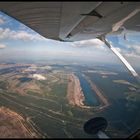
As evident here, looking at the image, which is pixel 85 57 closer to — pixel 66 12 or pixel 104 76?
pixel 104 76

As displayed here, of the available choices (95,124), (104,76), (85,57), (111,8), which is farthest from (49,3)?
(85,57)

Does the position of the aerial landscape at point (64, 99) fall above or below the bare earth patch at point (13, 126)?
above

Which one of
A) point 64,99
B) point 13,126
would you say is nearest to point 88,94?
point 64,99

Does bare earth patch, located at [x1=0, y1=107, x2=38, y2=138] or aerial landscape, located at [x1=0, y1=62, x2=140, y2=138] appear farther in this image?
bare earth patch, located at [x1=0, y1=107, x2=38, y2=138]

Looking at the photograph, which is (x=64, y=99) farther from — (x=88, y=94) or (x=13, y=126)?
(x=13, y=126)

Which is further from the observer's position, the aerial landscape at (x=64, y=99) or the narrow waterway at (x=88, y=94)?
the narrow waterway at (x=88, y=94)

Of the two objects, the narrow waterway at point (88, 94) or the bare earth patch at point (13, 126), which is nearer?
the bare earth patch at point (13, 126)

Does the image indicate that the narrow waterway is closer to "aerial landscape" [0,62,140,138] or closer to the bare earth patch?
"aerial landscape" [0,62,140,138]

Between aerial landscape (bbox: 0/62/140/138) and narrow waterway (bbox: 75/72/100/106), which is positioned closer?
aerial landscape (bbox: 0/62/140/138)

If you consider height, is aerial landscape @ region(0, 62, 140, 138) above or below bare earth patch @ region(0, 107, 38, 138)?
above

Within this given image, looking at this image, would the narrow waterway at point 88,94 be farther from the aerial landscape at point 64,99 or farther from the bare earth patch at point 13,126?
the bare earth patch at point 13,126

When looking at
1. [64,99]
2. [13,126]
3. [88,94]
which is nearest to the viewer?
[13,126]
